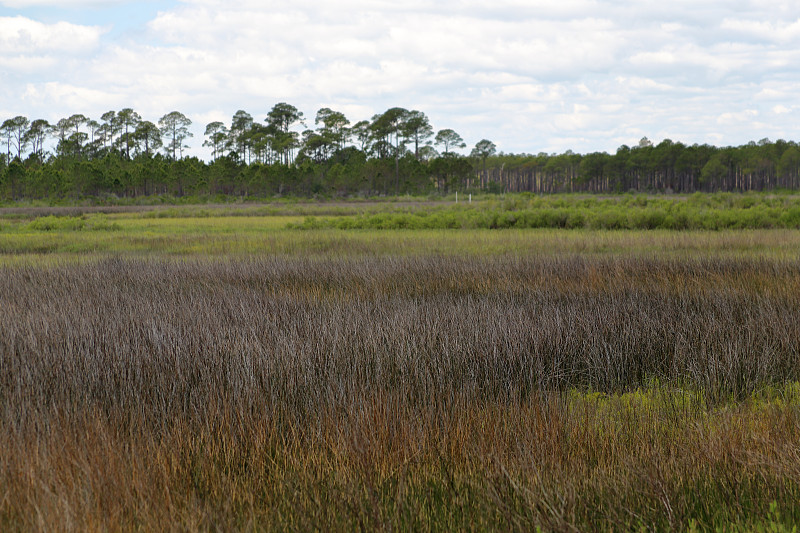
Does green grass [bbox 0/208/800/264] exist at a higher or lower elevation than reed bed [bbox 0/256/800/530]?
higher

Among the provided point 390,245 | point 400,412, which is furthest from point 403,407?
point 390,245

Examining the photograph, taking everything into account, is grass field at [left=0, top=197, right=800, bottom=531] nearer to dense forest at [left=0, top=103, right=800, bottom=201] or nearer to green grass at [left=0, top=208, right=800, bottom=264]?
green grass at [left=0, top=208, right=800, bottom=264]

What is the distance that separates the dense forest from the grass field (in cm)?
6356

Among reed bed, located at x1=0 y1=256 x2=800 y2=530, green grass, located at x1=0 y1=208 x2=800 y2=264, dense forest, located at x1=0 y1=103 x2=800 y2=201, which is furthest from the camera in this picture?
dense forest, located at x1=0 y1=103 x2=800 y2=201

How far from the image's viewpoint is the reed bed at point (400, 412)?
10.3 feet

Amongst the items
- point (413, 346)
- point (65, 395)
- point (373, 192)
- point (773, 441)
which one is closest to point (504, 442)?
point (773, 441)

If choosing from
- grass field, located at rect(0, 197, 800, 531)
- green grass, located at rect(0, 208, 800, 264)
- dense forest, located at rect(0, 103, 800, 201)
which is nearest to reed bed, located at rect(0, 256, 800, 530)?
grass field, located at rect(0, 197, 800, 531)

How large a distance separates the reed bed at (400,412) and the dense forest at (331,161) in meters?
64.6

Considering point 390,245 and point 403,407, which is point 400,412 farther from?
point 390,245

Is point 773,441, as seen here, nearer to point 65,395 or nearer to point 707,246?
point 65,395

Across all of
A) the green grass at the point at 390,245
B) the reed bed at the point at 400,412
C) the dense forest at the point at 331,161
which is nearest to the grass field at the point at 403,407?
the reed bed at the point at 400,412

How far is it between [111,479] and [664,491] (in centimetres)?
272

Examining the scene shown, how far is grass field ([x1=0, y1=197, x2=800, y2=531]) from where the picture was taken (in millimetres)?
3139

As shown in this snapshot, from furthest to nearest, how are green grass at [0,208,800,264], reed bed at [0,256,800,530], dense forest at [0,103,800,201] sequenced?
dense forest at [0,103,800,201], green grass at [0,208,800,264], reed bed at [0,256,800,530]
